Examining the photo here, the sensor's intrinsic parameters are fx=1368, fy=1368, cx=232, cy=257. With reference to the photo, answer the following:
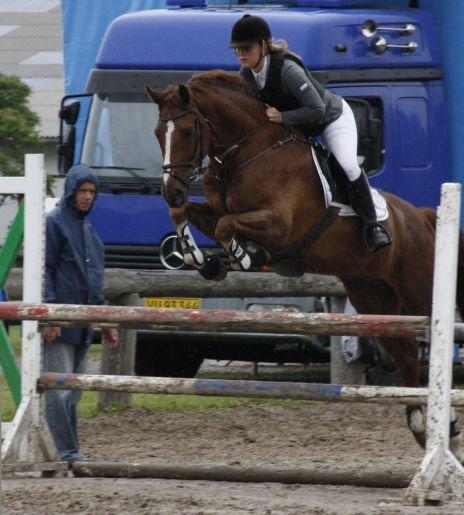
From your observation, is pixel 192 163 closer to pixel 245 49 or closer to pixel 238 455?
pixel 245 49

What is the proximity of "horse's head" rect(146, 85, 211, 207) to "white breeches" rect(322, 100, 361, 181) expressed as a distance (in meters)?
0.76

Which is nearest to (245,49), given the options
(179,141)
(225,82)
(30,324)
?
(225,82)

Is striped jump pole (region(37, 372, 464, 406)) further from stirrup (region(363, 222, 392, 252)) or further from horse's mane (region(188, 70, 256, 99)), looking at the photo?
horse's mane (region(188, 70, 256, 99))

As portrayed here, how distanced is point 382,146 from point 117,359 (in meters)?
2.49

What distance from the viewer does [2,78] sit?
20.1 metres

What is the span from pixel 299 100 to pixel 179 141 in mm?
658

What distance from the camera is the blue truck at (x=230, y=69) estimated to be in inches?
381

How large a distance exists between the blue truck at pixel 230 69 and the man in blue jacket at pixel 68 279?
2.67 m

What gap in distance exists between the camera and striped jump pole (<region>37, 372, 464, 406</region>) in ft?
19.0

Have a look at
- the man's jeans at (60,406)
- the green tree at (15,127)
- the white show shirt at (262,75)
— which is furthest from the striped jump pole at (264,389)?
the green tree at (15,127)

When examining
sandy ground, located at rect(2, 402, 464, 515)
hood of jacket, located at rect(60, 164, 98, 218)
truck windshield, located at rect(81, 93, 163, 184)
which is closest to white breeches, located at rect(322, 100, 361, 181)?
hood of jacket, located at rect(60, 164, 98, 218)

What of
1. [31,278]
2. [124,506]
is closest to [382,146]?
[31,278]

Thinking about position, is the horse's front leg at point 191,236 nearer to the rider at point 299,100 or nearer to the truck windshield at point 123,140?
the rider at point 299,100

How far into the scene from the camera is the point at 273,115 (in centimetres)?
659
